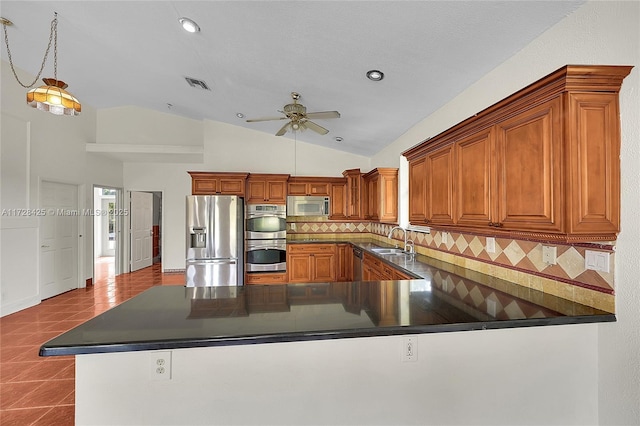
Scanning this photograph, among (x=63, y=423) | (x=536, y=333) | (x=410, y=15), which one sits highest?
(x=410, y=15)

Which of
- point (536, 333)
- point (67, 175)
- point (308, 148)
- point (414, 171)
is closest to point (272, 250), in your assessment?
point (308, 148)

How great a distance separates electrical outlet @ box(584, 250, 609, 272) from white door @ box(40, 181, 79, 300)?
20.6ft

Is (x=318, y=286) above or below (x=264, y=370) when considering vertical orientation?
above

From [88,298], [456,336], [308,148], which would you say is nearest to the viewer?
[456,336]

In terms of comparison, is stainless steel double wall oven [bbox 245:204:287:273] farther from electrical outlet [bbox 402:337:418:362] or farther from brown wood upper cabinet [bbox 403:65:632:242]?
electrical outlet [bbox 402:337:418:362]

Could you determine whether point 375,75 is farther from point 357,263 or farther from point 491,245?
point 357,263

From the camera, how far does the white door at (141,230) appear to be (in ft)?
20.9

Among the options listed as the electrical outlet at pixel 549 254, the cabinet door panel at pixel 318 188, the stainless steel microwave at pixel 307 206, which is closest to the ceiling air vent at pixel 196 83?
the stainless steel microwave at pixel 307 206

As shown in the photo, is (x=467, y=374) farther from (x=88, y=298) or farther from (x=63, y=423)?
(x=88, y=298)

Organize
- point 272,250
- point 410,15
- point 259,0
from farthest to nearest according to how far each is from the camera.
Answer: point 272,250, point 259,0, point 410,15

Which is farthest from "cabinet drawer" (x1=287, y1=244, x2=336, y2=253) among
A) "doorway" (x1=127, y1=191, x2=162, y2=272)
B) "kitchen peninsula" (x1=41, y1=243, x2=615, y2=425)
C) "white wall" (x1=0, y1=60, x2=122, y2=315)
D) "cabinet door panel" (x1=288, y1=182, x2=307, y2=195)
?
"doorway" (x1=127, y1=191, x2=162, y2=272)

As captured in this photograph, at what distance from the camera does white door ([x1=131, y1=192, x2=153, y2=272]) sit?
6.37 m

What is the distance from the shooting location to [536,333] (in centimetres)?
139

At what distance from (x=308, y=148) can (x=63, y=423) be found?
5075mm
